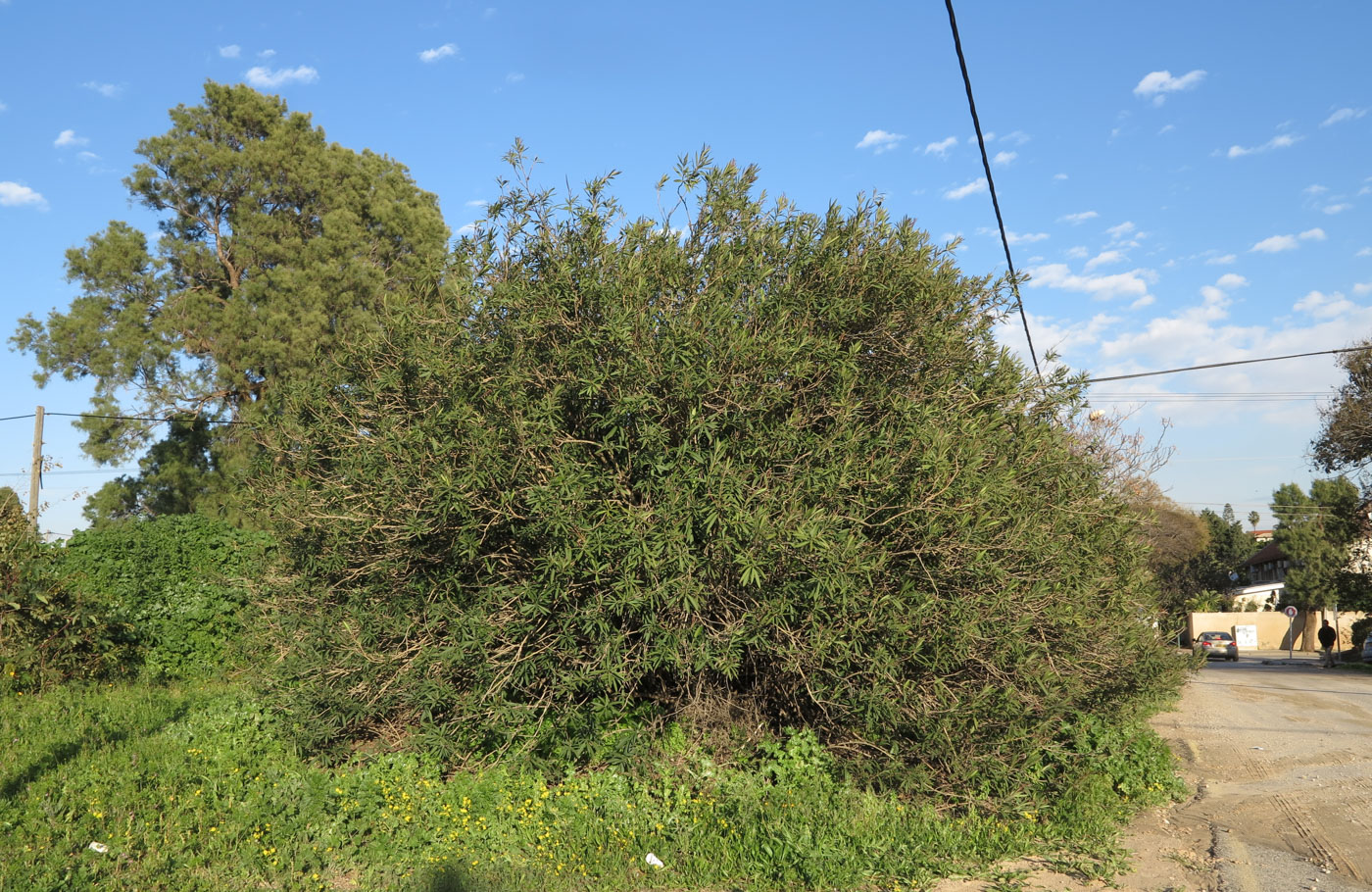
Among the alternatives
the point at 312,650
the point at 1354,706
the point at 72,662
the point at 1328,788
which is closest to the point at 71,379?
the point at 72,662

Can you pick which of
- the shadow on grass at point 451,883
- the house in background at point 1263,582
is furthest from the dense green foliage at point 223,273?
the house in background at point 1263,582

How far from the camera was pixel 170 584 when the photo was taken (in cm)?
1255

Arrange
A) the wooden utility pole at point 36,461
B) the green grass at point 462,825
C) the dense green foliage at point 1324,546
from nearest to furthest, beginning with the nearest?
the green grass at point 462,825 → the wooden utility pole at point 36,461 → the dense green foliage at point 1324,546

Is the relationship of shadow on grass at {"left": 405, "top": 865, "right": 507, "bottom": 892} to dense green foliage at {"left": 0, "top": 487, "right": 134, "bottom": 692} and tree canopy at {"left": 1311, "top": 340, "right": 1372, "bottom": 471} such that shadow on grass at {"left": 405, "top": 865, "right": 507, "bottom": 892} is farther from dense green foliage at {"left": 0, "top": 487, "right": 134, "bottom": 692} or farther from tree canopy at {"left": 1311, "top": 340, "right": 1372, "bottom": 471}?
tree canopy at {"left": 1311, "top": 340, "right": 1372, "bottom": 471}

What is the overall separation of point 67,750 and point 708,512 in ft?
19.9

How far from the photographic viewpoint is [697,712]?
725 centimetres

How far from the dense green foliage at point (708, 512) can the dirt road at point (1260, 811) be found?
1.20 m

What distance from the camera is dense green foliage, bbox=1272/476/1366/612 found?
28.5m

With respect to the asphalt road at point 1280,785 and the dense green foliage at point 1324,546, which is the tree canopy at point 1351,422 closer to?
the dense green foliage at point 1324,546

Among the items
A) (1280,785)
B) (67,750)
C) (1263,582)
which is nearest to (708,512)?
(67,750)

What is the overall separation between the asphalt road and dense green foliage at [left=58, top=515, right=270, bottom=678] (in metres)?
10.7

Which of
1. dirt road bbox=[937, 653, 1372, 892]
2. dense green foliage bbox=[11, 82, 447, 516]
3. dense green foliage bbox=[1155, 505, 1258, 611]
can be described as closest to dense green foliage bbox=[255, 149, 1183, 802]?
dirt road bbox=[937, 653, 1372, 892]

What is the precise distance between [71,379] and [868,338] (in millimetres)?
22753

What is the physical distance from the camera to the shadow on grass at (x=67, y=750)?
22.5ft
